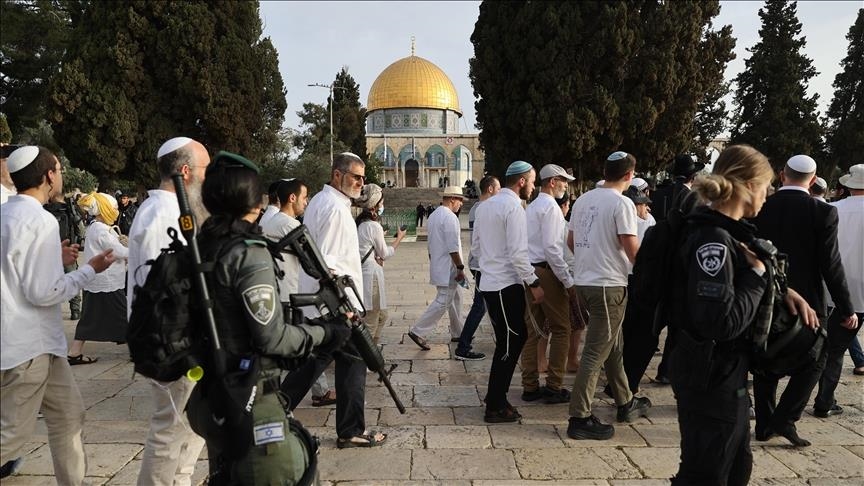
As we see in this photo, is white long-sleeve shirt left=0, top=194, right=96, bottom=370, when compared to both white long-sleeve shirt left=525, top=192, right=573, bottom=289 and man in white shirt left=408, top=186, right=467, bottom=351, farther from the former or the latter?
man in white shirt left=408, top=186, right=467, bottom=351

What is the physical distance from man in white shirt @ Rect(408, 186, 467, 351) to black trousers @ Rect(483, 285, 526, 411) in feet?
7.43

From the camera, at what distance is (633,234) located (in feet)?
13.3

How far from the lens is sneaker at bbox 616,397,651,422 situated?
4430 mm

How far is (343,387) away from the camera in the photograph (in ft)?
12.7

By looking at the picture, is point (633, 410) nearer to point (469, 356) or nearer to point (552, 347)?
point (552, 347)

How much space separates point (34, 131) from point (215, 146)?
11.6 metres

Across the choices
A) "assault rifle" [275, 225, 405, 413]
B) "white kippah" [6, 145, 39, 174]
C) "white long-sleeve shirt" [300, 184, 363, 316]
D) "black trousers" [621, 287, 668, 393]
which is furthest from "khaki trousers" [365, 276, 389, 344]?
"white kippah" [6, 145, 39, 174]

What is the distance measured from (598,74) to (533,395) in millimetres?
21131

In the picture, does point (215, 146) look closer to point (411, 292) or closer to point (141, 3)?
point (141, 3)

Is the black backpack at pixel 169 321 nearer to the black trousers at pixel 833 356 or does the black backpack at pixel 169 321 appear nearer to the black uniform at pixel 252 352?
the black uniform at pixel 252 352

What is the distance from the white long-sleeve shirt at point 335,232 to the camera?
378 cm

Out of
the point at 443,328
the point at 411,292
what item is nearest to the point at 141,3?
the point at 411,292

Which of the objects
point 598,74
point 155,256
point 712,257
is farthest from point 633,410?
point 598,74

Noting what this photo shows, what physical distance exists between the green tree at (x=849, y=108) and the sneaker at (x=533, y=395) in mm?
38579
